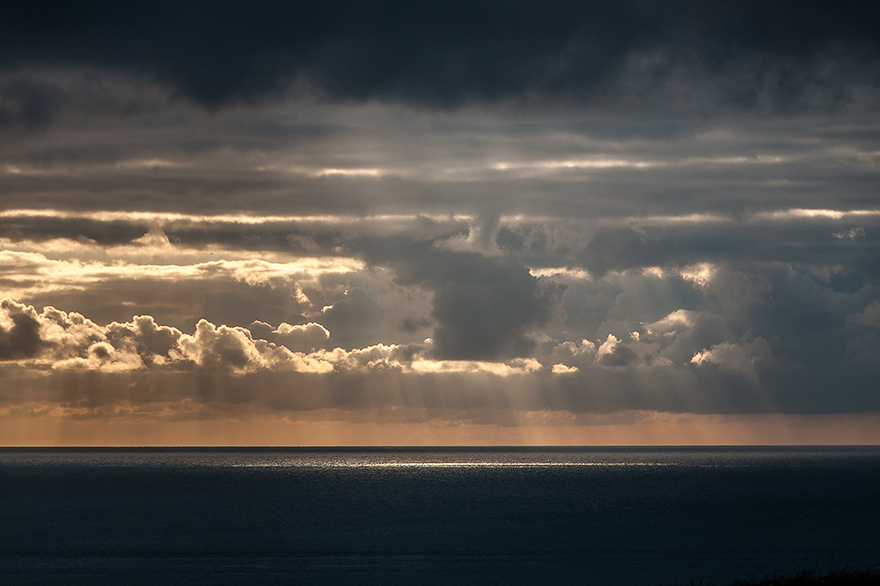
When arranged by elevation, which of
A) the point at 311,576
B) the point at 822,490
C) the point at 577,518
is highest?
the point at 311,576

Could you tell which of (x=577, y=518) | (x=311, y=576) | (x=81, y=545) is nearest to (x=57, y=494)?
(x=81, y=545)

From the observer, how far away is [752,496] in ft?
558

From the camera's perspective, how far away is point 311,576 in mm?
75500

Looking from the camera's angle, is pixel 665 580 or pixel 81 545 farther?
pixel 81 545

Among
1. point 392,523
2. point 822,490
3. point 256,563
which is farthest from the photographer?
point 822,490

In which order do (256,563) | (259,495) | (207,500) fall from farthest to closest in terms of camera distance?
(259,495), (207,500), (256,563)

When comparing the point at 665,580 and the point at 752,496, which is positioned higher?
the point at 665,580

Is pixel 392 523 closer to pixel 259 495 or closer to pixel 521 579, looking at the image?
pixel 521 579

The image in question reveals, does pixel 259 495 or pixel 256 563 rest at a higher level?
pixel 256 563

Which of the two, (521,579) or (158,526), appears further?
(158,526)

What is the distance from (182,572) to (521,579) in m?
28.0

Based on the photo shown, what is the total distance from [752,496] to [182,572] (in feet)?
397

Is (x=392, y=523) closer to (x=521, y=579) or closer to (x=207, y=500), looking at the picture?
(x=521, y=579)

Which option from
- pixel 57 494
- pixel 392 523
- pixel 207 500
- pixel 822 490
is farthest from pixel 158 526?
pixel 822 490
